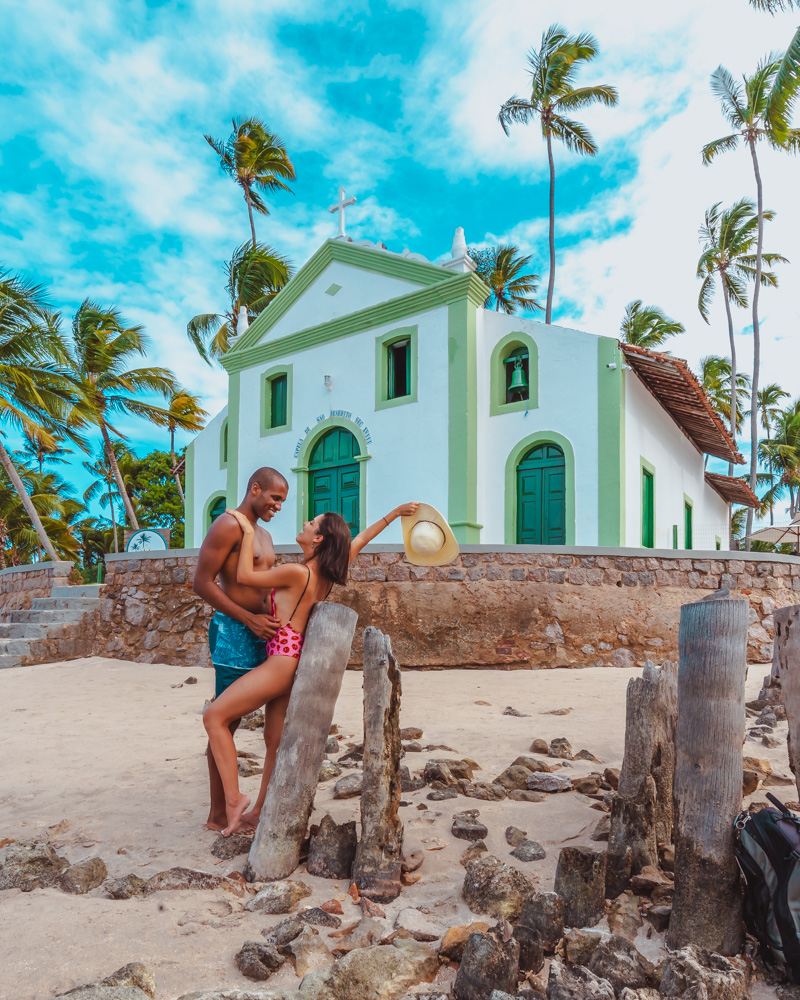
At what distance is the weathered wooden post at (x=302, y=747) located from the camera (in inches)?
110

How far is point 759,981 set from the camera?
2.11 metres

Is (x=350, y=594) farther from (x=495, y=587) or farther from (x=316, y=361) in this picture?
(x=316, y=361)

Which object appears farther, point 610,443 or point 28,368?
point 28,368

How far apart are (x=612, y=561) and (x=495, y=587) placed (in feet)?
5.16

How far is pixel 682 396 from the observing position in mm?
Result: 13219

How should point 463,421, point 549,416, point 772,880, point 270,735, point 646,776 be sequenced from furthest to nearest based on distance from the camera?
point 463,421
point 549,416
point 270,735
point 646,776
point 772,880

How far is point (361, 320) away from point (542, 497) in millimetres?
5259

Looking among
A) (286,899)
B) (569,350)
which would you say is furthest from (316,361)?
(286,899)

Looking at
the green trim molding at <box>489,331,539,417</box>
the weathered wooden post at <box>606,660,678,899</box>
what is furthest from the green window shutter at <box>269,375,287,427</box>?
the weathered wooden post at <box>606,660,678,899</box>

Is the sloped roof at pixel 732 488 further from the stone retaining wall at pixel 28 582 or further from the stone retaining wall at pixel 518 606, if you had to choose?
the stone retaining wall at pixel 28 582

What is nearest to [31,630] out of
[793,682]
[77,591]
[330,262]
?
[77,591]

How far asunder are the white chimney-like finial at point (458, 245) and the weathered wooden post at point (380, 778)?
38.0 ft

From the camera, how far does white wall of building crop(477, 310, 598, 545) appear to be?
11812 mm

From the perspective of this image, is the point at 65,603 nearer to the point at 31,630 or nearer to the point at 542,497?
the point at 31,630
